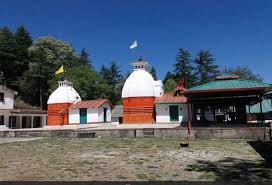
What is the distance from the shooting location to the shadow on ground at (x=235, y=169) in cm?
918

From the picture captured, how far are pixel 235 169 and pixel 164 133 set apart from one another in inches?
487

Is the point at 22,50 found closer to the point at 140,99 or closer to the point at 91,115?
the point at 91,115

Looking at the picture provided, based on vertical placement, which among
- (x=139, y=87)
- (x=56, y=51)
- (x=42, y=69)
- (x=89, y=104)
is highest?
(x=56, y=51)

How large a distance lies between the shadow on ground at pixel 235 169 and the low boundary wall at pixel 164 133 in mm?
8586

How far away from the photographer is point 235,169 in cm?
1036

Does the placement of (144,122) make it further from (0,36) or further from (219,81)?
(0,36)

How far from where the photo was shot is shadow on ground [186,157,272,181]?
918cm

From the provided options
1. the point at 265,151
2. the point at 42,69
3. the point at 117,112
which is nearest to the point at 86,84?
the point at 117,112

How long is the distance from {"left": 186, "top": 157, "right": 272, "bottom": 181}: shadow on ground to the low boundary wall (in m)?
8.59

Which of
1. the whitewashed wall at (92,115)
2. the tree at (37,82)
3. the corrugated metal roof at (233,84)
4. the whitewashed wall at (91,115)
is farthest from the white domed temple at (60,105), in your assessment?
the corrugated metal roof at (233,84)

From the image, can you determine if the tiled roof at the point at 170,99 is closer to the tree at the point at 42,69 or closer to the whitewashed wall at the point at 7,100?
the whitewashed wall at the point at 7,100

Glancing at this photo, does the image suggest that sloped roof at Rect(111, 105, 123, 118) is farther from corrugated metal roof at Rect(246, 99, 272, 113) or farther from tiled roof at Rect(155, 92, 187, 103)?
corrugated metal roof at Rect(246, 99, 272, 113)

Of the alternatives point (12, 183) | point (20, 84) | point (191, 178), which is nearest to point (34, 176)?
point (12, 183)

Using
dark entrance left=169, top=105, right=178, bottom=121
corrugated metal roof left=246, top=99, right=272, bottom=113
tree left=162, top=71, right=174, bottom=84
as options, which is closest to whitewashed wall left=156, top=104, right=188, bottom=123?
dark entrance left=169, top=105, right=178, bottom=121
